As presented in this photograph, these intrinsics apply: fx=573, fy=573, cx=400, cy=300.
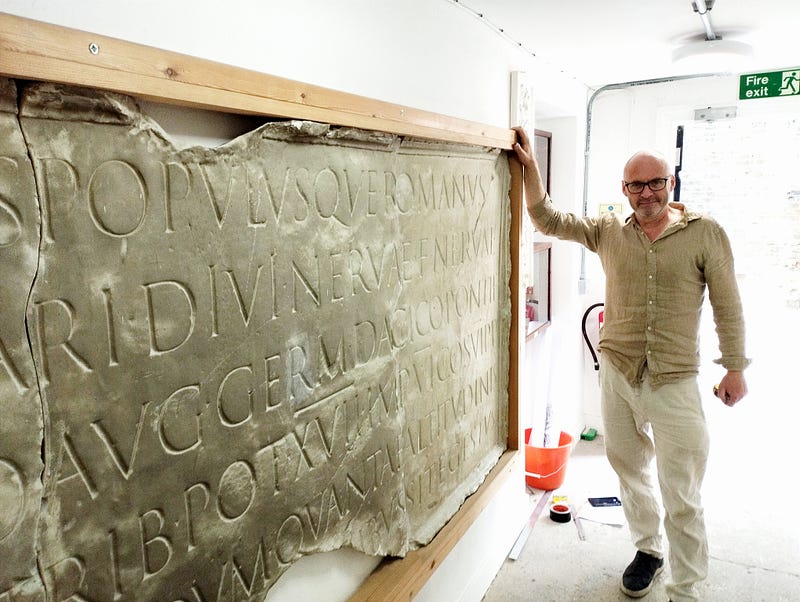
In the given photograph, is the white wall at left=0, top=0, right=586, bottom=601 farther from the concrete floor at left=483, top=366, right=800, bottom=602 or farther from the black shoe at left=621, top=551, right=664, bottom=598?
the black shoe at left=621, top=551, right=664, bottom=598

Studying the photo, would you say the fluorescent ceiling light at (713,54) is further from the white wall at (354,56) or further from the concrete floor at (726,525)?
the concrete floor at (726,525)

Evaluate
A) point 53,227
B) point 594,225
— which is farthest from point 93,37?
point 594,225

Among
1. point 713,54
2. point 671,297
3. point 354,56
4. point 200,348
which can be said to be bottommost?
point 671,297

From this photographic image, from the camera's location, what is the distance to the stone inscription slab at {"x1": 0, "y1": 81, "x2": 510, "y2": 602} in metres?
0.77

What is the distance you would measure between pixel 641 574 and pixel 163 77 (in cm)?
249

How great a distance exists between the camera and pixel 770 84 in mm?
3383

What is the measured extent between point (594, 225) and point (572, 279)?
1.28 m

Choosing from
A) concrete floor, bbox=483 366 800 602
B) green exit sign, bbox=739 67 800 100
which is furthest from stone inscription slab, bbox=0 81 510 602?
green exit sign, bbox=739 67 800 100

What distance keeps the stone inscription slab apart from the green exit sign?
274 cm

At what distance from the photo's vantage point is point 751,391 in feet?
12.6

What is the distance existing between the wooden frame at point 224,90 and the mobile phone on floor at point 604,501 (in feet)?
4.36

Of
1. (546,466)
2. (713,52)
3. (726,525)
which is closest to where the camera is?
(713,52)

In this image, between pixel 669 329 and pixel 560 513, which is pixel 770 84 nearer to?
pixel 669 329

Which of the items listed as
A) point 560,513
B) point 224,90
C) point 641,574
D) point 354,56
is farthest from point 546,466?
point 224,90
